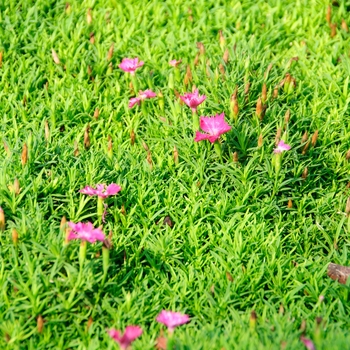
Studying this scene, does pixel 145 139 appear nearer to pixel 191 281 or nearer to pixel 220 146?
pixel 220 146

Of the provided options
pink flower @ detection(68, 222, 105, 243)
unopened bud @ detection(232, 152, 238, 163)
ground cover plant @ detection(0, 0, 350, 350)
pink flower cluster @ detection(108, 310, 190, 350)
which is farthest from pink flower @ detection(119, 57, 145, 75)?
pink flower cluster @ detection(108, 310, 190, 350)

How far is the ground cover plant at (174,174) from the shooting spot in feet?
9.86

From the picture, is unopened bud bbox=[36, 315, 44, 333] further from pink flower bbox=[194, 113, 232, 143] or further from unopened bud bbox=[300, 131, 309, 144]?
unopened bud bbox=[300, 131, 309, 144]

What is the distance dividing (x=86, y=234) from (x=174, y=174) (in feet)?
2.72

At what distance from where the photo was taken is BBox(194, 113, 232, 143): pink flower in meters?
3.53

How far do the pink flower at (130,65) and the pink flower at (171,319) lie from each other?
175 cm

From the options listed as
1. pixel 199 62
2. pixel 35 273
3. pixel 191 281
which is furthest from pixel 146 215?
pixel 199 62

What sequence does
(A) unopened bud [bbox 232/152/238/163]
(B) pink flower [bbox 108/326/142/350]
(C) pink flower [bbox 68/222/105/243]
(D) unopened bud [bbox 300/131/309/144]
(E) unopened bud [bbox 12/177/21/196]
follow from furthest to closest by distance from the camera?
(D) unopened bud [bbox 300/131/309/144], (A) unopened bud [bbox 232/152/238/163], (E) unopened bud [bbox 12/177/21/196], (C) pink flower [bbox 68/222/105/243], (B) pink flower [bbox 108/326/142/350]

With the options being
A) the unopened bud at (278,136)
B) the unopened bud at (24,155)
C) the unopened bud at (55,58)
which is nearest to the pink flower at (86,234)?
the unopened bud at (24,155)

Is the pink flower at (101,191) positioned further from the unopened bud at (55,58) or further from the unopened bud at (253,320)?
Answer: the unopened bud at (55,58)

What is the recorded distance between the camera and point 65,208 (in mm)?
3455

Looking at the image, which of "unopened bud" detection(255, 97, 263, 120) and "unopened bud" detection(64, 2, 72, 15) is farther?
"unopened bud" detection(64, 2, 72, 15)

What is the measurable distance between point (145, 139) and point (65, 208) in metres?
0.73

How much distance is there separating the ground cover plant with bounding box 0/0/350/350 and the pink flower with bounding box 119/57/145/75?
0.02 meters
